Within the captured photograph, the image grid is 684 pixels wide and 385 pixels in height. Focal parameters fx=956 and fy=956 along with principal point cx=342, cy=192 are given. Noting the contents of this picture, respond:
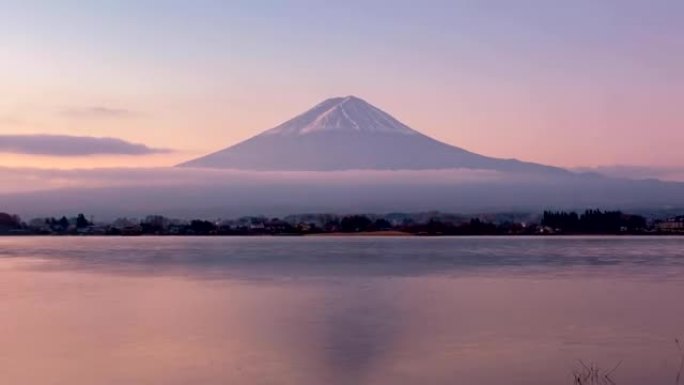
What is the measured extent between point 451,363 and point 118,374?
9.12 feet

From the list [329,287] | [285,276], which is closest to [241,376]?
[329,287]

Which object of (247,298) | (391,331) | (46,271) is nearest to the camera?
(391,331)

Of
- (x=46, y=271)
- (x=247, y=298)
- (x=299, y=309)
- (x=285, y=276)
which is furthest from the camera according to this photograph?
(x=46, y=271)

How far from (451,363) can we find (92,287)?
10.2 metres

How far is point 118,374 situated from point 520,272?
14.5m

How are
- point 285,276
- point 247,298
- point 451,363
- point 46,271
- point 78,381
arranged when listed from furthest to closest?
1. point 46,271
2. point 285,276
3. point 247,298
4. point 451,363
5. point 78,381

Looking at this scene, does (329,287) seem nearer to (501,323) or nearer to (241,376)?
(501,323)

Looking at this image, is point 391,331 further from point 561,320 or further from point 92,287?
point 92,287

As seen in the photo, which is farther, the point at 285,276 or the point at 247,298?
the point at 285,276

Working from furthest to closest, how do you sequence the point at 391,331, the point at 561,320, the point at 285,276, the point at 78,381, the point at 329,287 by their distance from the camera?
the point at 285,276 → the point at 329,287 → the point at 561,320 → the point at 391,331 → the point at 78,381

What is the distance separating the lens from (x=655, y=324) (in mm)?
10688

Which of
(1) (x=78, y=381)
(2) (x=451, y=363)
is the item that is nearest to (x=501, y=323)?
(2) (x=451, y=363)

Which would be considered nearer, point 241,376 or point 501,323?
point 241,376

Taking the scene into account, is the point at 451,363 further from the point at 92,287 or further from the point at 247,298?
the point at 92,287
